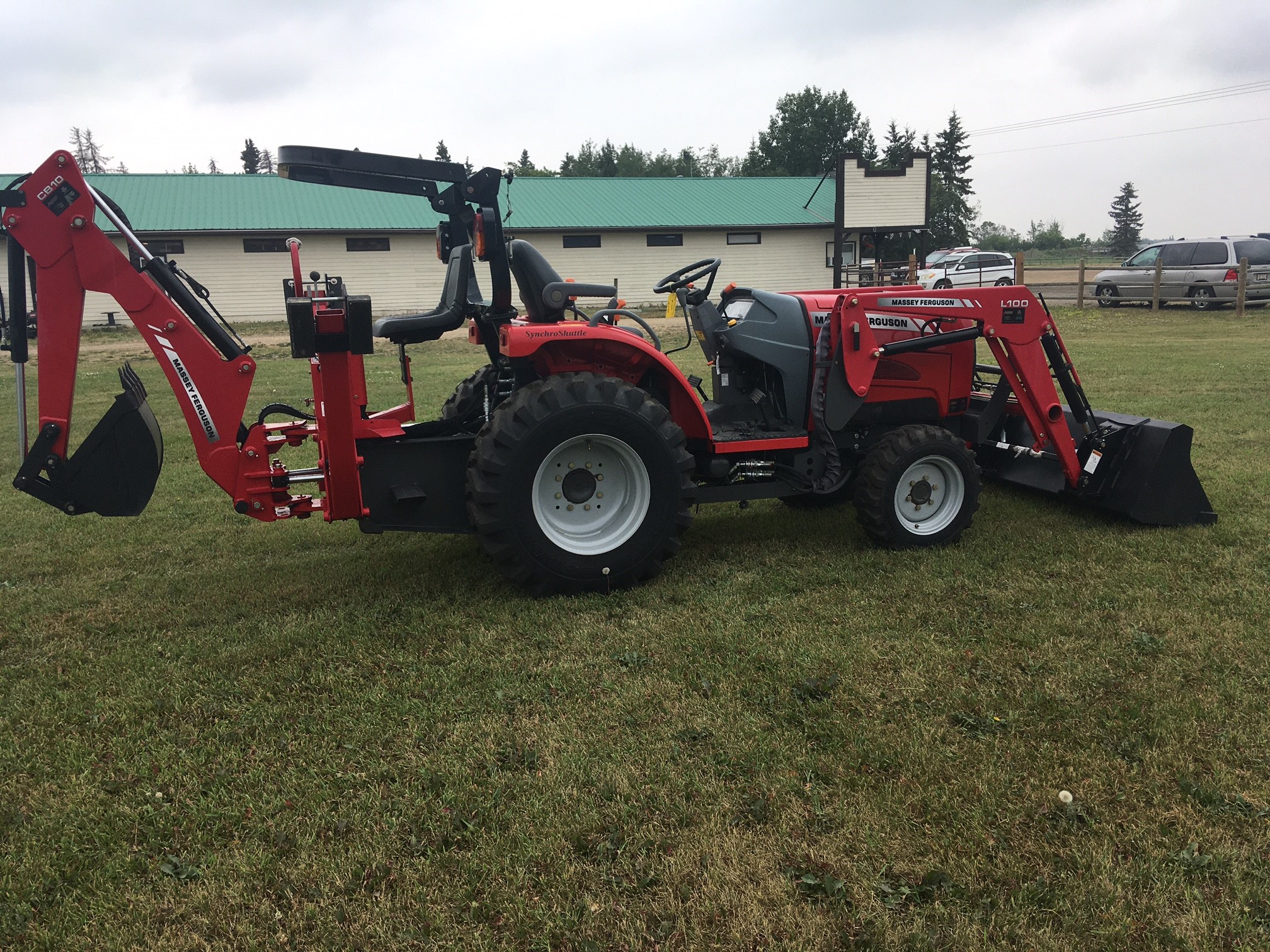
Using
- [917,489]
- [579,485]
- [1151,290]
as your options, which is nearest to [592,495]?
[579,485]

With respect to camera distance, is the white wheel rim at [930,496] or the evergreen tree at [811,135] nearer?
the white wheel rim at [930,496]

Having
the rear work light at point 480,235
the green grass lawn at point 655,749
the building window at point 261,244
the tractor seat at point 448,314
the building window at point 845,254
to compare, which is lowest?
the green grass lawn at point 655,749

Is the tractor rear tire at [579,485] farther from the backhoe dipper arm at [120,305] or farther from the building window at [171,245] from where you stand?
the building window at [171,245]

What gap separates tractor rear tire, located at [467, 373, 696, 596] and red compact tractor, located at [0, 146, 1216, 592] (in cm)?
1

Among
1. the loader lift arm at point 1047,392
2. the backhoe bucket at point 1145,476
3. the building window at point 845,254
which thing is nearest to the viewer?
the loader lift arm at point 1047,392

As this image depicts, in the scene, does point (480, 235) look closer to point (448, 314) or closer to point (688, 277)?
point (448, 314)

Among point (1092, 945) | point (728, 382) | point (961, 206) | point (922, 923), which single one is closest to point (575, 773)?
point (922, 923)

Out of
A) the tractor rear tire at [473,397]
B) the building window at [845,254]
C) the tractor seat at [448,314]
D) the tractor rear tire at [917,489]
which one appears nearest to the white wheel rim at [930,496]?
the tractor rear tire at [917,489]

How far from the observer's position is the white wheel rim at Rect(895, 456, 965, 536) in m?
5.08

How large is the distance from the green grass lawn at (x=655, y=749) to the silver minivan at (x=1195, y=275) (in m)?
18.7

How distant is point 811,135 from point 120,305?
67.2 m

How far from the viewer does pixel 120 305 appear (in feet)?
12.7

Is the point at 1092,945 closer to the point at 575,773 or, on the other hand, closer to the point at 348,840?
the point at 575,773

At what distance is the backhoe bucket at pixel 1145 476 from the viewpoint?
516 cm
